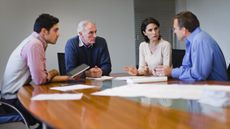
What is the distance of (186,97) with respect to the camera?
1.52 metres

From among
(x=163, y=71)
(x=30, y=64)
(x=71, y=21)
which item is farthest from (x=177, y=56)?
(x=30, y=64)

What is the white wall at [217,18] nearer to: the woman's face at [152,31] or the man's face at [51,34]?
the woman's face at [152,31]

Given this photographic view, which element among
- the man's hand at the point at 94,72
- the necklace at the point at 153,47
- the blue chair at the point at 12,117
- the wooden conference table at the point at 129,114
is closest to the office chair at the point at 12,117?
the blue chair at the point at 12,117

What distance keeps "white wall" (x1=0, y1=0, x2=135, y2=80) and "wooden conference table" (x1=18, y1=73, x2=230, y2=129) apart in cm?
311

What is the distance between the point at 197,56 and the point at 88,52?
4.01 feet

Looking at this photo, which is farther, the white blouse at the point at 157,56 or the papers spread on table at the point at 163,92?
the white blouse at the point at 157,56

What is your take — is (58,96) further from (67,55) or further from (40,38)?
(67,55)

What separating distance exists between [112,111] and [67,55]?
1.84m

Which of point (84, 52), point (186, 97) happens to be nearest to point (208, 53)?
point (186, 97)

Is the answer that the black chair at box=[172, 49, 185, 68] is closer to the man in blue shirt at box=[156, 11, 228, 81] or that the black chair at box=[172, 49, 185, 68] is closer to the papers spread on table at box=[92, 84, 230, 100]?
the man in blue shirt at box=[156, 11, 228, 81]

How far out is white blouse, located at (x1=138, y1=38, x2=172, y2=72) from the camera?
3.22 meters

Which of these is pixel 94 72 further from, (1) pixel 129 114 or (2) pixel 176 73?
(1) pixel 129 114

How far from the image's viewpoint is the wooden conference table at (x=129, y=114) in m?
1.04

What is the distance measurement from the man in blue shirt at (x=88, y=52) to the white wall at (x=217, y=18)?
2.42m
